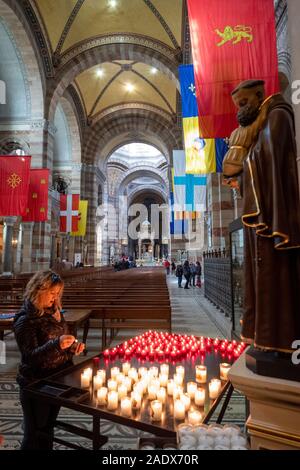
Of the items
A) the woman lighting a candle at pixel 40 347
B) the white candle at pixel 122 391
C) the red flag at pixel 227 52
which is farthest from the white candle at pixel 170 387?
the red flag at pixel 227 52

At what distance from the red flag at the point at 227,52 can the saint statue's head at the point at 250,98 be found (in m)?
3.30

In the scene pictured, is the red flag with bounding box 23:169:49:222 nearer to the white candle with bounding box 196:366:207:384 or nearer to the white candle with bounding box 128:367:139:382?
the white candle with bounding box 128:367:139:382

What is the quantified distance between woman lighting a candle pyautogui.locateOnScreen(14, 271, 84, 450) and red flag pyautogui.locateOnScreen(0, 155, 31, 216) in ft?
28.6

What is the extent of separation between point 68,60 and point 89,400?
54.9 feet

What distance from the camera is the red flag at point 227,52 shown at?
4301 millimetres

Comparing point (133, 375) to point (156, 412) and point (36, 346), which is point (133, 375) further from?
point (36, 346)

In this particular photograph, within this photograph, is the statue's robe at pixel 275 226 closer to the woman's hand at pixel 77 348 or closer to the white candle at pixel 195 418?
the white candle at pixel 195 418

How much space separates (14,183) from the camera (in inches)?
383

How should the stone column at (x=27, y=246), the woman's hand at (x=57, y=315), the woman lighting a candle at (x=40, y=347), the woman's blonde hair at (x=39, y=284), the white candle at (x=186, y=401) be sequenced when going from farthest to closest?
the stone column at (x=27, y=246) → the woman's hand at (x=57, y=315) → the woman's blonde hair at (x=39, y=284) → the woman lighting a candle at (x=40, y=347) → the white candle at (x=186, y=401)

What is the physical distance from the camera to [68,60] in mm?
14305

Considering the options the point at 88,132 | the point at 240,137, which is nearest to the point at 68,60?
the point at 88,132

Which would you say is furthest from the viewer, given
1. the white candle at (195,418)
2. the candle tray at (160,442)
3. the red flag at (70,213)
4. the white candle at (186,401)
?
the red flag at (70,213)
